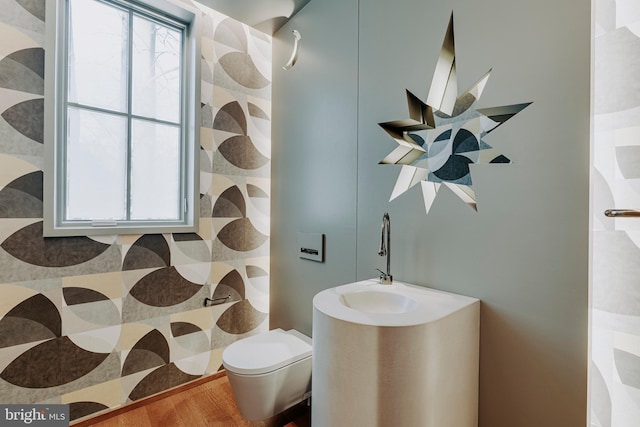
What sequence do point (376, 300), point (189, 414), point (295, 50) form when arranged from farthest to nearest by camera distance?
point (295, 50) → point (189, 414) → point (376, 300)

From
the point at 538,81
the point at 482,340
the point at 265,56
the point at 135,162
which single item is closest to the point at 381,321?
the point at 482,340

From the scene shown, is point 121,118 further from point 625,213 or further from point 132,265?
point 625,213

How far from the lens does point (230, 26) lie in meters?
2.21

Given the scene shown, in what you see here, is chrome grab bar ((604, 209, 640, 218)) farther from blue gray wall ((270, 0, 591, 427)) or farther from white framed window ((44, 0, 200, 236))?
white framed window ((44, 0, 200, 236))

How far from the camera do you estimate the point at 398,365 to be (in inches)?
38.8

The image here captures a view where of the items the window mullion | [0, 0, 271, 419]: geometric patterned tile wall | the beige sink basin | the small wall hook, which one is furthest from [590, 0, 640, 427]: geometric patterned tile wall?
the window mullion

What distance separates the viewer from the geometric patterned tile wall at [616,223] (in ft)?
3.10

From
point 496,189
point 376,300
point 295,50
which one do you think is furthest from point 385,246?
point 295,50

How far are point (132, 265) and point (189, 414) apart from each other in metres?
0.93

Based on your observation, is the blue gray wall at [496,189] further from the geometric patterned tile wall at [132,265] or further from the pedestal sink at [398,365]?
the geometric patterned tile wall at [132,265]

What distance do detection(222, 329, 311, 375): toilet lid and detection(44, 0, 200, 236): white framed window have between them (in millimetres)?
848

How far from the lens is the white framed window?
1659 millimetres

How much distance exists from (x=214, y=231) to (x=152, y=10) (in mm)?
1473

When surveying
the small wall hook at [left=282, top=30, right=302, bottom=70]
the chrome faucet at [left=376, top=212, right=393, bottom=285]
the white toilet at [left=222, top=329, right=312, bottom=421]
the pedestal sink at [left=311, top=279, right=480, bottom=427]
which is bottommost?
the white toilet at [left=222, top=329, right=312, bottom=421]
